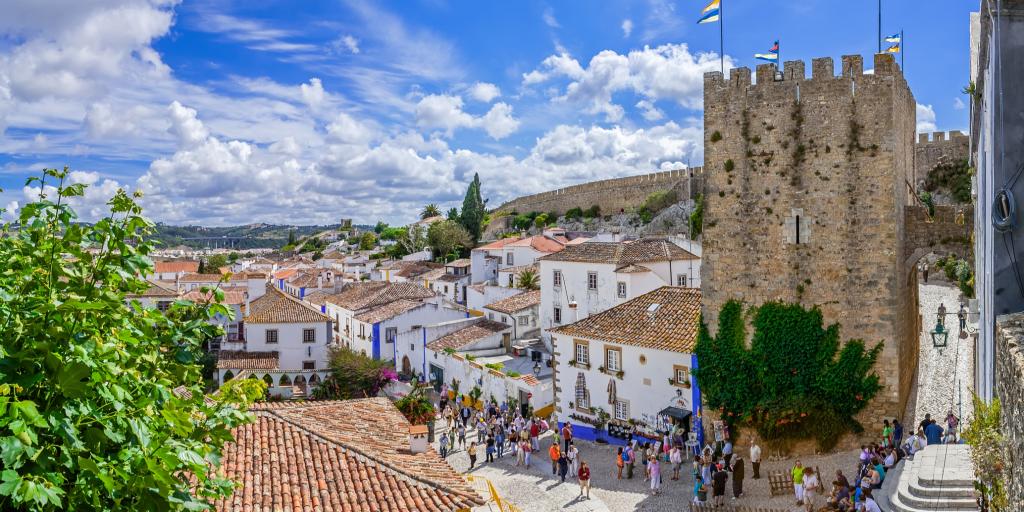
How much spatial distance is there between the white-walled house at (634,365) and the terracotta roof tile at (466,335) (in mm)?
8209

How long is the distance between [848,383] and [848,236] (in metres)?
3.37

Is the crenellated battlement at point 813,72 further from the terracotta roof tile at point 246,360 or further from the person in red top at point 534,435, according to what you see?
the terracotta roof tile at point 246,360

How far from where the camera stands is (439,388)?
105ft

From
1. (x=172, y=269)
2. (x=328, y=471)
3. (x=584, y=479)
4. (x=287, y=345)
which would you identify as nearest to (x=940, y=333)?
(x=584, y=479)

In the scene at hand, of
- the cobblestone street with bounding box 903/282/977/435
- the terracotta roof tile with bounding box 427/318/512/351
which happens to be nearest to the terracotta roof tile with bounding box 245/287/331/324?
the terracotta roof tile with bounding box 427/318/512/351

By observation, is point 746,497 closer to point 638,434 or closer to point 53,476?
point 638,434

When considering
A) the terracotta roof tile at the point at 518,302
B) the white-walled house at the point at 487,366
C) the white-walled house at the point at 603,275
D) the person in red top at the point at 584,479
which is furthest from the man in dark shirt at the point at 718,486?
the terracotta roof tile at the point at 518,302

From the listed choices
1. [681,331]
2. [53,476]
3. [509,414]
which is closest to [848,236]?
[681,331]

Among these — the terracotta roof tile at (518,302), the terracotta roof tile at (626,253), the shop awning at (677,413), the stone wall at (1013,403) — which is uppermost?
the terracotta roof tile at (626,253)

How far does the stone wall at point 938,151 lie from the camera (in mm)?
39125

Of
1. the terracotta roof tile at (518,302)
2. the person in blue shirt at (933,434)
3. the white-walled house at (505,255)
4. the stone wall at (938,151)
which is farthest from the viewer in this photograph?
the white-walled house at (505,255)

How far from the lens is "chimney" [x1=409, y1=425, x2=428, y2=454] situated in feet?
41.7

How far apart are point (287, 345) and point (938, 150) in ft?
118

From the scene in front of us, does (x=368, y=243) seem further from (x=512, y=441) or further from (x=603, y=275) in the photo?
(x=512, y=441)
